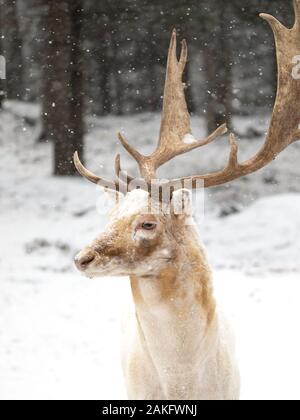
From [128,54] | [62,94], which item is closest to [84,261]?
[62,94]

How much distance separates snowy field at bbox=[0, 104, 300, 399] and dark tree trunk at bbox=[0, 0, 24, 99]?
85 centimetres

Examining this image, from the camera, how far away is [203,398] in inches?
174

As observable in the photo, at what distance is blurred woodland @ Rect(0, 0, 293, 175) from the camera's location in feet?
56.3

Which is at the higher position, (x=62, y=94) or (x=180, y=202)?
(x=180, y=202)

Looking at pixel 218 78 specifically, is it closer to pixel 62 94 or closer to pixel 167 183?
pixel 62 94

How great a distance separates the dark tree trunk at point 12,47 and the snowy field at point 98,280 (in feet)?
2.79

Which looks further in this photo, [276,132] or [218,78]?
[218,78]

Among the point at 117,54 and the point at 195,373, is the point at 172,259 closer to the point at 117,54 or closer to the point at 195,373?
the point at 195,373

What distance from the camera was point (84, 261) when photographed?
4000 millimetres

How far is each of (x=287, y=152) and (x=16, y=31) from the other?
293 inches

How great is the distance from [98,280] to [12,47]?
11054 mm

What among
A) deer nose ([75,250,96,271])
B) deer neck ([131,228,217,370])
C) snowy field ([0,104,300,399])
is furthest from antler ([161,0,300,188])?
snowy field ([0,104,300,399])

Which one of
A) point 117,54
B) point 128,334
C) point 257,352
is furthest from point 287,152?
point 128,334

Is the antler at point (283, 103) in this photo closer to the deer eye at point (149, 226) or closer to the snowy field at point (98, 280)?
the deer eye at point (149, 226)
